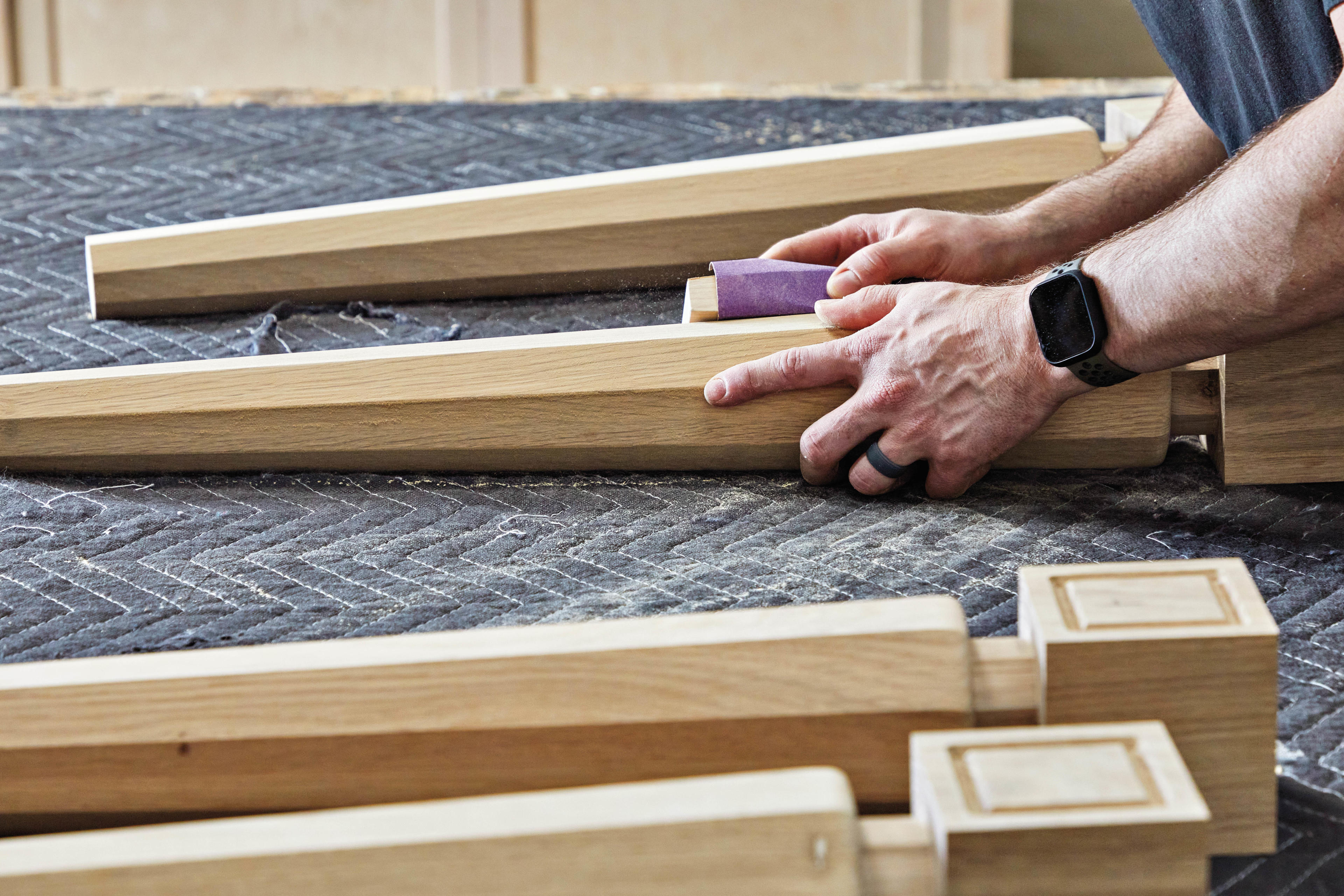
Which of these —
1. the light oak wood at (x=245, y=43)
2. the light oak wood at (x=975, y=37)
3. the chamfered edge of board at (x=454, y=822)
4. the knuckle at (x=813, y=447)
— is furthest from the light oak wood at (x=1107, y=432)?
the light oak wood at (x=245, y=43)

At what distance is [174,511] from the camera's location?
2.45ft

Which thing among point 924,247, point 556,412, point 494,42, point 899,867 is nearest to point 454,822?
point 899,867

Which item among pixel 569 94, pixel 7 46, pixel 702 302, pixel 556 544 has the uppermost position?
pixel 7 46

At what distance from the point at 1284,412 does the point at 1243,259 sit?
0.44ft

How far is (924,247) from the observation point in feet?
2.94

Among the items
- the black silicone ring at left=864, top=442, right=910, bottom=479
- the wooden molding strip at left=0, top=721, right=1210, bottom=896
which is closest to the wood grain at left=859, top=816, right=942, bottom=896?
the wooden molding strip at left=0, top=721, right=1210, bottom=896

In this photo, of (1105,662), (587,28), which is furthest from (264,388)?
(587,28)

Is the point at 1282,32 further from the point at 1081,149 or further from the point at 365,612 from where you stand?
the point at 365,612

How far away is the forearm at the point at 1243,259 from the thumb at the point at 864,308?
12cm

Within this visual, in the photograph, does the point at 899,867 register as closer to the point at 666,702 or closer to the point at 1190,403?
the point at 666,702

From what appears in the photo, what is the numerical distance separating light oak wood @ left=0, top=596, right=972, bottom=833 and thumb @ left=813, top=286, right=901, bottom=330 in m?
0.34

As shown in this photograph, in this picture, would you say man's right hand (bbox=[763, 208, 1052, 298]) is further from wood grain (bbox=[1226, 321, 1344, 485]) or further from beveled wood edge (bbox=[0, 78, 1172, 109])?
beveled wood edge (bbox=[0, 78, 1172, 109])

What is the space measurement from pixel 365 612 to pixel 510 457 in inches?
6.8

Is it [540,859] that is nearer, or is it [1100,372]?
[540,859]
